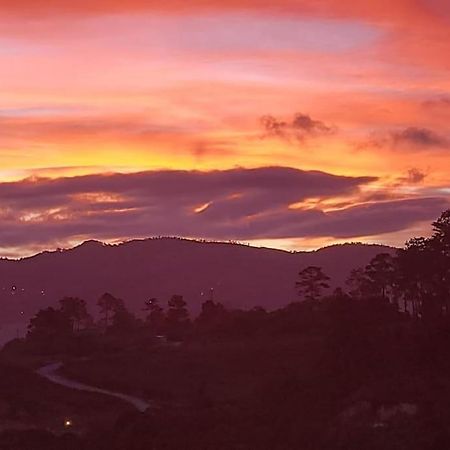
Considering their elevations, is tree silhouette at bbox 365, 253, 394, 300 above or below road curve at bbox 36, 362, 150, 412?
above

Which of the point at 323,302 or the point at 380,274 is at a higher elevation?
the point at 380,274

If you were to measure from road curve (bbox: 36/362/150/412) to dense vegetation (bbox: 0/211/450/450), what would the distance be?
1.19 m

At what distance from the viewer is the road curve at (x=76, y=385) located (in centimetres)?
6462

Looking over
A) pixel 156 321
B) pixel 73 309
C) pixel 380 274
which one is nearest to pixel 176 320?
pixel 156 321

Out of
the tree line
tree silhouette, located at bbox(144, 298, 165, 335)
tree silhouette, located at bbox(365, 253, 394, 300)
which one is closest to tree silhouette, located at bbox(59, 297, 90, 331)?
the tree line

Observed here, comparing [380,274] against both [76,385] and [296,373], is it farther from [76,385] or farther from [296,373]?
[296,373]

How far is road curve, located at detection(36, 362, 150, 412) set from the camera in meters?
64.6

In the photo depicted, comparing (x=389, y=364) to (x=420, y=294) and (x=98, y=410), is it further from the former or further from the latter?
(x=420, y=294)

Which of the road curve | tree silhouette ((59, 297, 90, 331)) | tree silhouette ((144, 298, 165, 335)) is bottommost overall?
the road curve

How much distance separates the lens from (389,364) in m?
55.8

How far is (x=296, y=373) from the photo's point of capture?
61156 mm

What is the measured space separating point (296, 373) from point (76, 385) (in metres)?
21.7

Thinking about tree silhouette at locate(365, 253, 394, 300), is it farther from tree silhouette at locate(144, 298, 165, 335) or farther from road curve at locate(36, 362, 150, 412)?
road curve at locate(36, 362, 150, 412)

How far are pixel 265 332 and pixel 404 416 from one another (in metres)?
48.2
